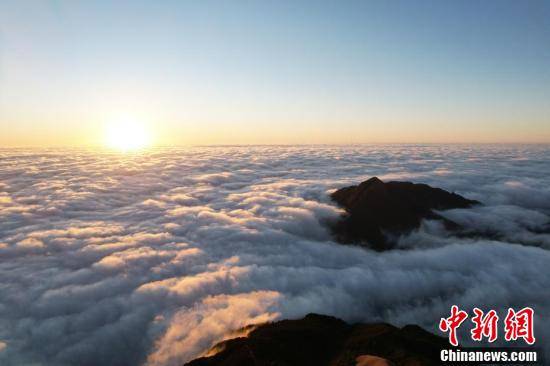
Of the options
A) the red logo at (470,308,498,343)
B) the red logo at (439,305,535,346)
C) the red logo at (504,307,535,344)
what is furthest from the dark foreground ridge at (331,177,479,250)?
the red logo at (504,307,535,344)

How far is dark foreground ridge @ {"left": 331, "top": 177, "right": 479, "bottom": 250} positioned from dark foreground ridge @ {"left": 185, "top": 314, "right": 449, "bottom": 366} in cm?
1638

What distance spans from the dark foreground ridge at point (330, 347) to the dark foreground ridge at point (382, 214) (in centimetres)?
1638

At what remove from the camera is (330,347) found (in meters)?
9.95

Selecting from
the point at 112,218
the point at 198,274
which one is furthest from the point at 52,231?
the point at 198,274

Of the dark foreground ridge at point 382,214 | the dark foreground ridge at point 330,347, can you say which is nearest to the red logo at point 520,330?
the dark foreground ridge at point 330,347

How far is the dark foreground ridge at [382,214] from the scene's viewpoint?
26.8 metres

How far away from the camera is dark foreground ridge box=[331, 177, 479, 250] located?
88.1 ft

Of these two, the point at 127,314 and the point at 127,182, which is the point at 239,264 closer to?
the point at 127,314

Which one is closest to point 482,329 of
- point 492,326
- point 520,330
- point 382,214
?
point 520,330

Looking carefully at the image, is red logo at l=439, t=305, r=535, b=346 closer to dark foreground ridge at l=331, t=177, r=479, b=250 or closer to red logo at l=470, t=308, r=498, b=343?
red logo at l=470, t=308, r=498, b=343

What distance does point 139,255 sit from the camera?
21.9 metres

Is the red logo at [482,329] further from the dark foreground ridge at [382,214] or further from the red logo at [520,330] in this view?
the dark foreground ridge at [382,214]

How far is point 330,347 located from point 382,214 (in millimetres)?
20024

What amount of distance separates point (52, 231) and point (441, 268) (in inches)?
1310
